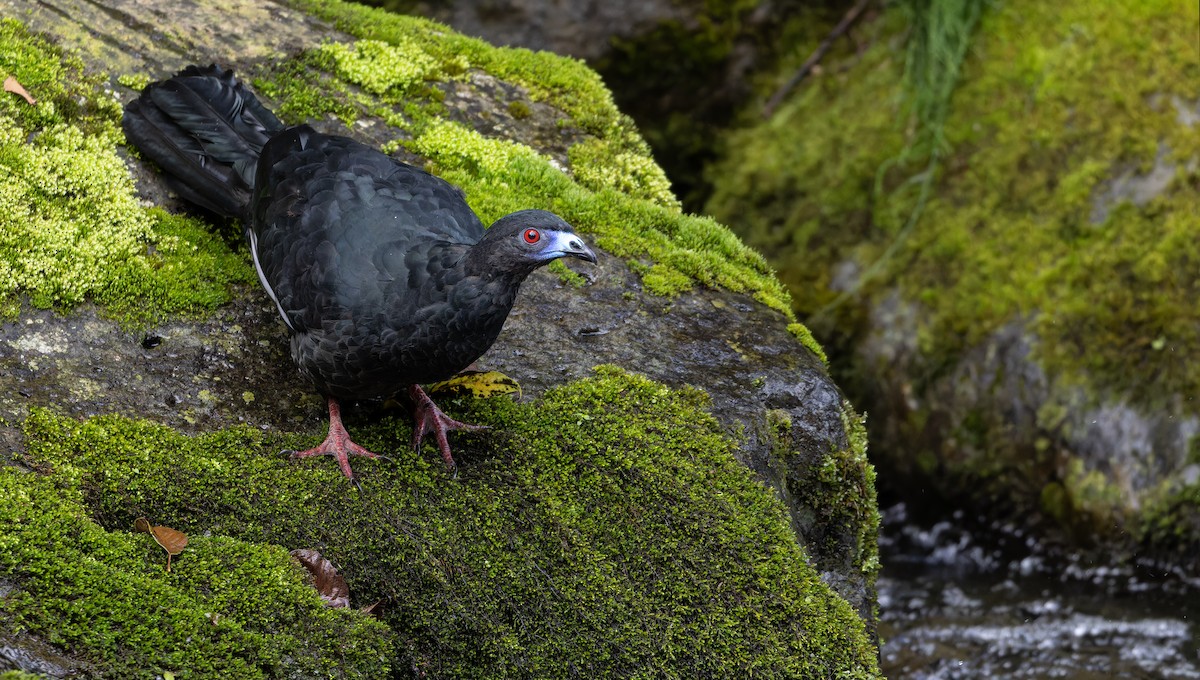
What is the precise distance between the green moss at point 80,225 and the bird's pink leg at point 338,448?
95 cm

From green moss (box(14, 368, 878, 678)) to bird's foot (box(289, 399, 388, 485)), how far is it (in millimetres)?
54

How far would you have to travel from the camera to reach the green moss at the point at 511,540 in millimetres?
3961

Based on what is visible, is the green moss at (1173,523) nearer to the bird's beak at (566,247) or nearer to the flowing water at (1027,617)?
the flowing water at (1027,617)

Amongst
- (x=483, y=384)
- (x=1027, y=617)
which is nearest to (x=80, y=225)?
(x=483, y=384)

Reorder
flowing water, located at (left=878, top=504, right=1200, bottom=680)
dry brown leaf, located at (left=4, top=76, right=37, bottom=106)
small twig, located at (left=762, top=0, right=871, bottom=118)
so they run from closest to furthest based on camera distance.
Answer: dry brown leaf, located at (left=4, top=76, right=37, bottom=106) → flowing water, located at (left=878, top=504, right=1200, bottom=680) → small twig, located at (left=762, top=0, right=871, bottom=118)

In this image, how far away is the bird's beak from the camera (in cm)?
411

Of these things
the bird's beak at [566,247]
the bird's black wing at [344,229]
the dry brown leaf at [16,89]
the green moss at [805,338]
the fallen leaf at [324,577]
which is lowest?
the fallen leaf at [324,577]

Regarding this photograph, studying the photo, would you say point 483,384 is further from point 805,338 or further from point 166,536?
point 805,338

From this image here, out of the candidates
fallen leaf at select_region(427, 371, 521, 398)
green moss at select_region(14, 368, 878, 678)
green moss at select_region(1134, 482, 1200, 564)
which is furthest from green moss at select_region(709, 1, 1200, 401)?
fallen leaf at select_region(427, 371, 521, 398)

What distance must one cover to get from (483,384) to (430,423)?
0.31 m

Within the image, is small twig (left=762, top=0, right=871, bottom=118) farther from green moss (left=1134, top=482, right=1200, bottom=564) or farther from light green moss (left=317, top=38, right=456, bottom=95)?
green moss (left=1134, top=482, right=1200, bottom=564)

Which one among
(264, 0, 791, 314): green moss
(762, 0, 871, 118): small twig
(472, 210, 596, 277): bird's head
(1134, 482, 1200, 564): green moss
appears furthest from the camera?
(762, 0, 871, 118): small twig

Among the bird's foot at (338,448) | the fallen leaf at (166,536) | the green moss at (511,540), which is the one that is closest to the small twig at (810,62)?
the green moss at (511,540)

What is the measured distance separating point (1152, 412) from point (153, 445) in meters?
5.78
